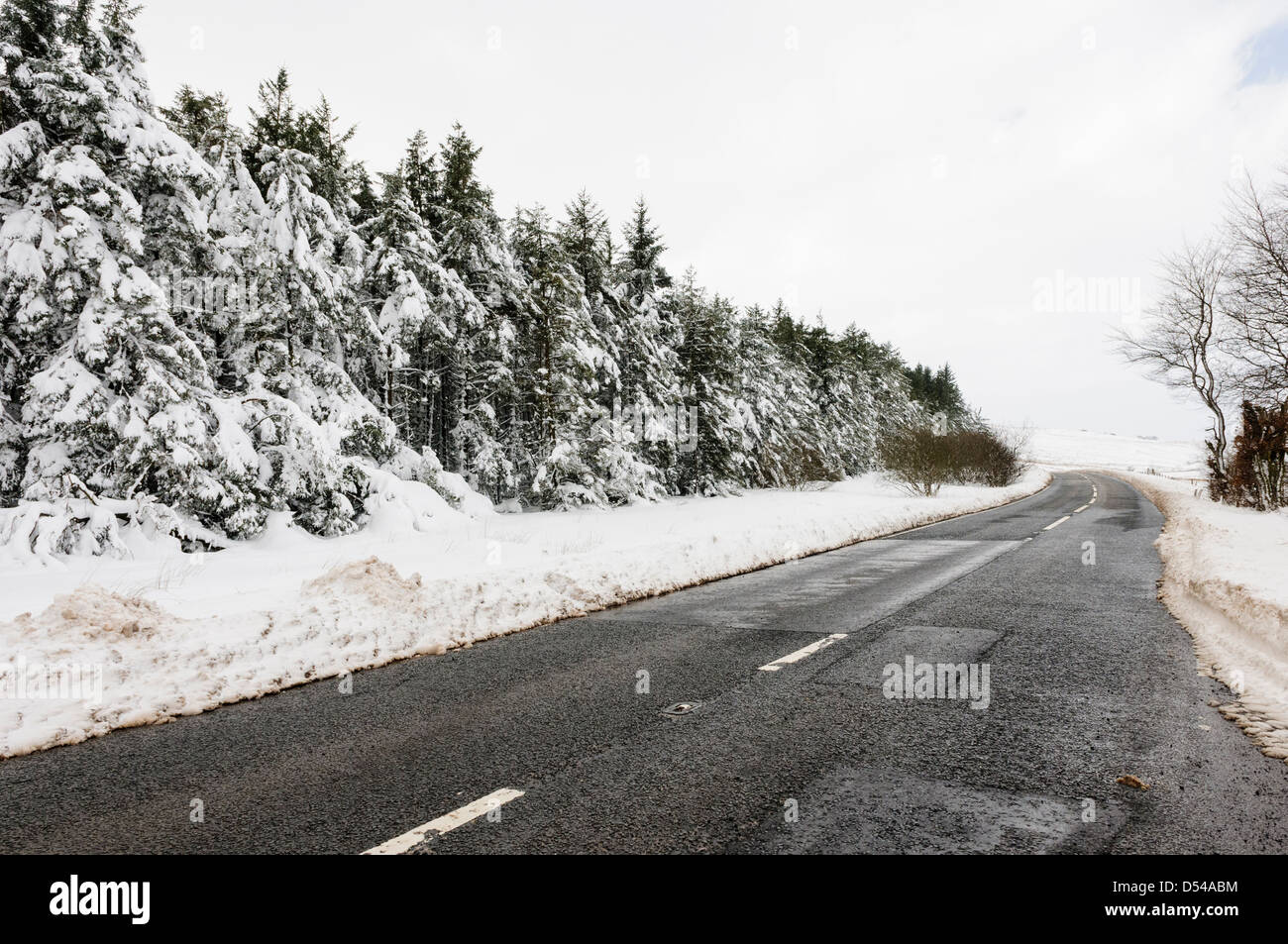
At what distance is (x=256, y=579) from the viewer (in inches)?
349

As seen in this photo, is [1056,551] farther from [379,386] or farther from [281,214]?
[379,386]

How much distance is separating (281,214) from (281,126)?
4955 millimetres

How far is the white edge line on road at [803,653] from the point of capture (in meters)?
5.82

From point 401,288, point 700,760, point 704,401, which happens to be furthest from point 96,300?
point 704,401

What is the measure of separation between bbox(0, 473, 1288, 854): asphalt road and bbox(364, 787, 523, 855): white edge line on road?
0.02 metres

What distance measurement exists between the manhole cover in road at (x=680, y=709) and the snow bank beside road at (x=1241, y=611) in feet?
11.2

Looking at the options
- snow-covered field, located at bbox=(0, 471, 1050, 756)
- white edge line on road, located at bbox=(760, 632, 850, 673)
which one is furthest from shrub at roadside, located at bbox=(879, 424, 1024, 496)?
white edge line on road, located at bbox=(760, 632, 850, 673)

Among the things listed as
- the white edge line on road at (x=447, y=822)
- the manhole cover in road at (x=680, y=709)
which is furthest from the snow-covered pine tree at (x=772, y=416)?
the white edge line on road at (x=447, y=822)

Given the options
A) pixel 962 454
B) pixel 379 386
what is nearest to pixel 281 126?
pixel 379 386

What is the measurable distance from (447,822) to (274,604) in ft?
15.2

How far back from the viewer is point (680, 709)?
4766 mm

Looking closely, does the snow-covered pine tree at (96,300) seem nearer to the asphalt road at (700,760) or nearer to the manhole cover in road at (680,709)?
the asphalt road at (700,760)

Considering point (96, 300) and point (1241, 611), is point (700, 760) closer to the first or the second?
point (1241, 611)

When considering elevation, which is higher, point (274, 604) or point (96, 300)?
point (96, 300)
